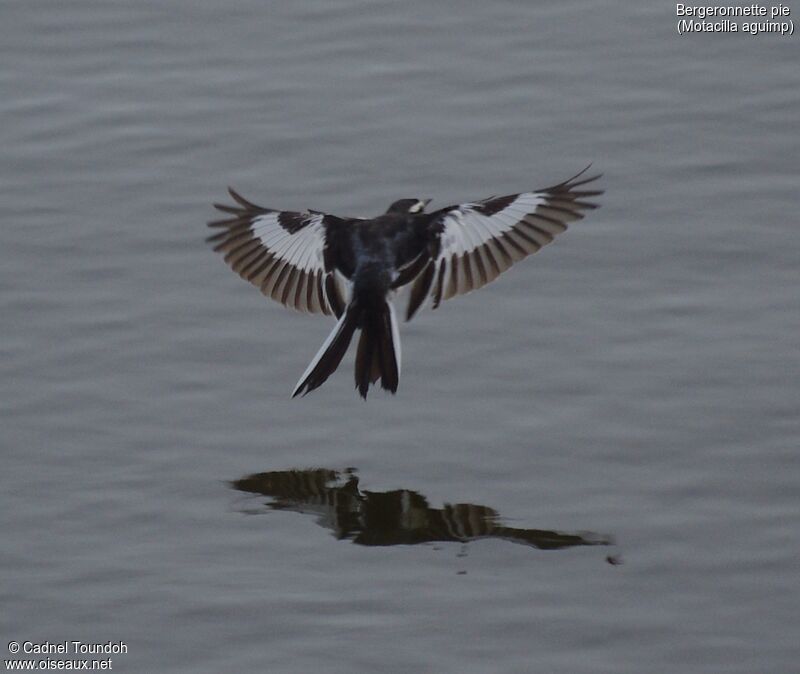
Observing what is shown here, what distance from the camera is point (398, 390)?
9188mm

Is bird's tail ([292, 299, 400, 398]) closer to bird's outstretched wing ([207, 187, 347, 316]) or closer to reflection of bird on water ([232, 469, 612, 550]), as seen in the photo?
bird's outstretched wing ([207, 187, 347, 316])

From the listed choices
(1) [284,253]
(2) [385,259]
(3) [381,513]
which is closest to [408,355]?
(2) [385,259]

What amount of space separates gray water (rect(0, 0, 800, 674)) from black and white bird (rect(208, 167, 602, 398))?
38cm

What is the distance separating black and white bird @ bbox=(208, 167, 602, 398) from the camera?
346 inches

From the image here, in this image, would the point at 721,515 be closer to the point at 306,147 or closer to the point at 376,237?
the point at 376,237

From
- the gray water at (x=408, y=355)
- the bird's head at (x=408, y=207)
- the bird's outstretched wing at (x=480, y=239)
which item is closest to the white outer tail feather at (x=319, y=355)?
the gray water at (x=408, y=355)

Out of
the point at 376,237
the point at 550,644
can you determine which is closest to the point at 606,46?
the point at 376,237

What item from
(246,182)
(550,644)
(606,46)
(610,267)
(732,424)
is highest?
(606,46)

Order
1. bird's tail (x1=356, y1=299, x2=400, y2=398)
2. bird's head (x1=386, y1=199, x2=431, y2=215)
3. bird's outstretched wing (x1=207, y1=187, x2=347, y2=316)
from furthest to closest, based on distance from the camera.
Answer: bird's head (x1=386, y1=199, x2=431, y2=215) < bird's outstretched wing (x1=207, y1=187, x2=347, y2=316) < bird's tail (x1=356, y1=299, x2=400, y2=398)

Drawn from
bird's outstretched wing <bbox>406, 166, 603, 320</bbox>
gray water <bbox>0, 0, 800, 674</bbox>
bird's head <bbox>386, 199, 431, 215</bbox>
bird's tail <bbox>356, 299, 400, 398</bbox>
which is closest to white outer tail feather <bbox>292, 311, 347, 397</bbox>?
bird's tail <bbox>356, 299, 400, 398</bbox>

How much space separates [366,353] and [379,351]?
0.24 ft

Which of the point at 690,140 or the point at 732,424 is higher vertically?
the point at 690,140

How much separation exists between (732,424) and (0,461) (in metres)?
3.57

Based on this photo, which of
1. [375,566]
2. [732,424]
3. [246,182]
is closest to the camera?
[375,566]
